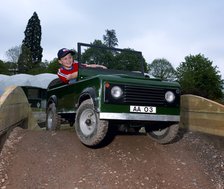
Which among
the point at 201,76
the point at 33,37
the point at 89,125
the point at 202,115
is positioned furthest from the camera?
the point at 33,37

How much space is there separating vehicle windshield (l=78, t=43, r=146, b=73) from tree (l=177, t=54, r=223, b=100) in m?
42.4

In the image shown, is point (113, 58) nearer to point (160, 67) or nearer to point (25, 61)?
point (25, 61)

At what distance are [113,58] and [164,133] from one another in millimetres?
2247

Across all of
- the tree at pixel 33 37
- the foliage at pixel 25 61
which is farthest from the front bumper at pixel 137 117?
the tree at pixel 33 37

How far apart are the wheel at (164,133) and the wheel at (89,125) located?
153cm

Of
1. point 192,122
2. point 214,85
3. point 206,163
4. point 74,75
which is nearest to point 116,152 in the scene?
point 206,163

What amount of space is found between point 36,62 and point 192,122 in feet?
229

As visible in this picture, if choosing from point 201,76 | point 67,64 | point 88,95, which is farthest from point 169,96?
point 201,76

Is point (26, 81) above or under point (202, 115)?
above

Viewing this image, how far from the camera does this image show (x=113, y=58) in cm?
827

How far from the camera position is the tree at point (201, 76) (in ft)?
→ 174

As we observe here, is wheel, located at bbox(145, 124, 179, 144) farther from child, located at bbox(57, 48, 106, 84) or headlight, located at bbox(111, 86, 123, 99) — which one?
child, located at bbox(57, 48, 106, 84)

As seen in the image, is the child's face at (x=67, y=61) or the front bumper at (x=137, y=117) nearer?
the front bumper at (x=137, y=117)

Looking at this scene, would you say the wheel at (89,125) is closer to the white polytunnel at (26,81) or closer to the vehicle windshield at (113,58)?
the vehicle windshield at (113,58)
